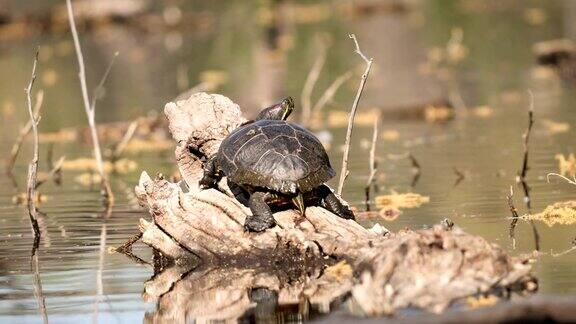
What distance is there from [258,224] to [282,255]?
0.89ft

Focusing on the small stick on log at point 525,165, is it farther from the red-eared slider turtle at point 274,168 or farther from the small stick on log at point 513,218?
the red-eared slider turtle at point 274,168

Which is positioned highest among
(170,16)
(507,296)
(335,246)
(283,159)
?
(170,16)

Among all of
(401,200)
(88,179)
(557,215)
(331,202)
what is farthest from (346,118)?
(331,202)

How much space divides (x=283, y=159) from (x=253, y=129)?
1.58ft

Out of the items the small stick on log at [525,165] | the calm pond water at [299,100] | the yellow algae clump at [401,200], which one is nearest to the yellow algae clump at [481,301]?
the calm pond water at [299,100]

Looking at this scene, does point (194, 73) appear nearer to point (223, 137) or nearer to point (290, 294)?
point (223, 137)

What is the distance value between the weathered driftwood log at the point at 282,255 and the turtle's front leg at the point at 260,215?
102 mm

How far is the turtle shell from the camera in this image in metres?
10.0

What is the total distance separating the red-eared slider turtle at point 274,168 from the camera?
32.9ft

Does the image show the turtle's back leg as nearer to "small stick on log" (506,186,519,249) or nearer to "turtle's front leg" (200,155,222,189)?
"turtle's front leg" (200,155,222,189)

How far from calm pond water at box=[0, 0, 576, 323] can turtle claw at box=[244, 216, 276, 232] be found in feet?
2.91

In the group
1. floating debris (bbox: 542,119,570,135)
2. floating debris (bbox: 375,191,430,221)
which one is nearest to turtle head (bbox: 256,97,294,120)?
floating debris (bbox: 375,191,430,221)

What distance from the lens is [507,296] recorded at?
8.48 meters

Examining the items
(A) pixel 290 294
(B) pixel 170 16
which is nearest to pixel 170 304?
(A) pixel 290 294
